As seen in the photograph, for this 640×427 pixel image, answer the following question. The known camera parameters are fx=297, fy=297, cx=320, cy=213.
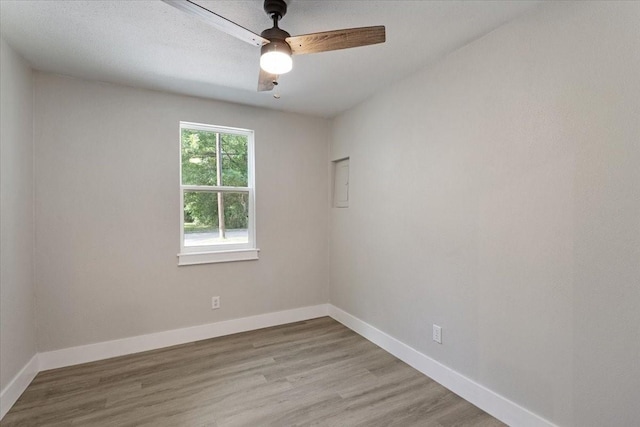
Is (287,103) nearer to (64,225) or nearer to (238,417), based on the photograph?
(64,225)

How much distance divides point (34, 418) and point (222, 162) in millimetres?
2491

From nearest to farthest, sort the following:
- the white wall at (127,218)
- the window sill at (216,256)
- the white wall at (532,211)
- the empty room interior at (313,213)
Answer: the white wall at (532,211)
the empty room interior at (313,213)
the white wall at (127,218)
the window sill at (216,256)

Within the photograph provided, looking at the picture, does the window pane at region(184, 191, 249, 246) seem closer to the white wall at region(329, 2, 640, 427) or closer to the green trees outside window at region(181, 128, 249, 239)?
the green trees outside window at region(181, 128, 249, 239)

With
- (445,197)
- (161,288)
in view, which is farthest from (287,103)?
(161,288)

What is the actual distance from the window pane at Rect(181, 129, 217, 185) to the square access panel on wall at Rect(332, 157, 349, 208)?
1.46 meters

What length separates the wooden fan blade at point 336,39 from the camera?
151cm

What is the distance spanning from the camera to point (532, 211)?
5.76 feet

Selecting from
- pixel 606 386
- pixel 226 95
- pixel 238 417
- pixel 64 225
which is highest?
pixel 226 95

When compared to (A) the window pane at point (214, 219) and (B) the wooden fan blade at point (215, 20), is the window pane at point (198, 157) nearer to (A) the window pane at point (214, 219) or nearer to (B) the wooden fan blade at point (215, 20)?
(A) the window pane at point (214, 219)

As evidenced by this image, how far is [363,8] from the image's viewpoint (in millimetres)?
1732

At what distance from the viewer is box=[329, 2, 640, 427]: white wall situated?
56.0 inches

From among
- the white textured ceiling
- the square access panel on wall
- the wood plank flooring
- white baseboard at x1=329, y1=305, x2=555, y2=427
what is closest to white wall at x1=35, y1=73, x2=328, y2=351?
the white textured ceiling

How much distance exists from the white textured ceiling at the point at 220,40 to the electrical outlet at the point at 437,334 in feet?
6.94

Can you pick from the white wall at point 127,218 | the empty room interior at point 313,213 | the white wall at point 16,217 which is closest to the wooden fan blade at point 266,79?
the empty room interior at point 313,213
